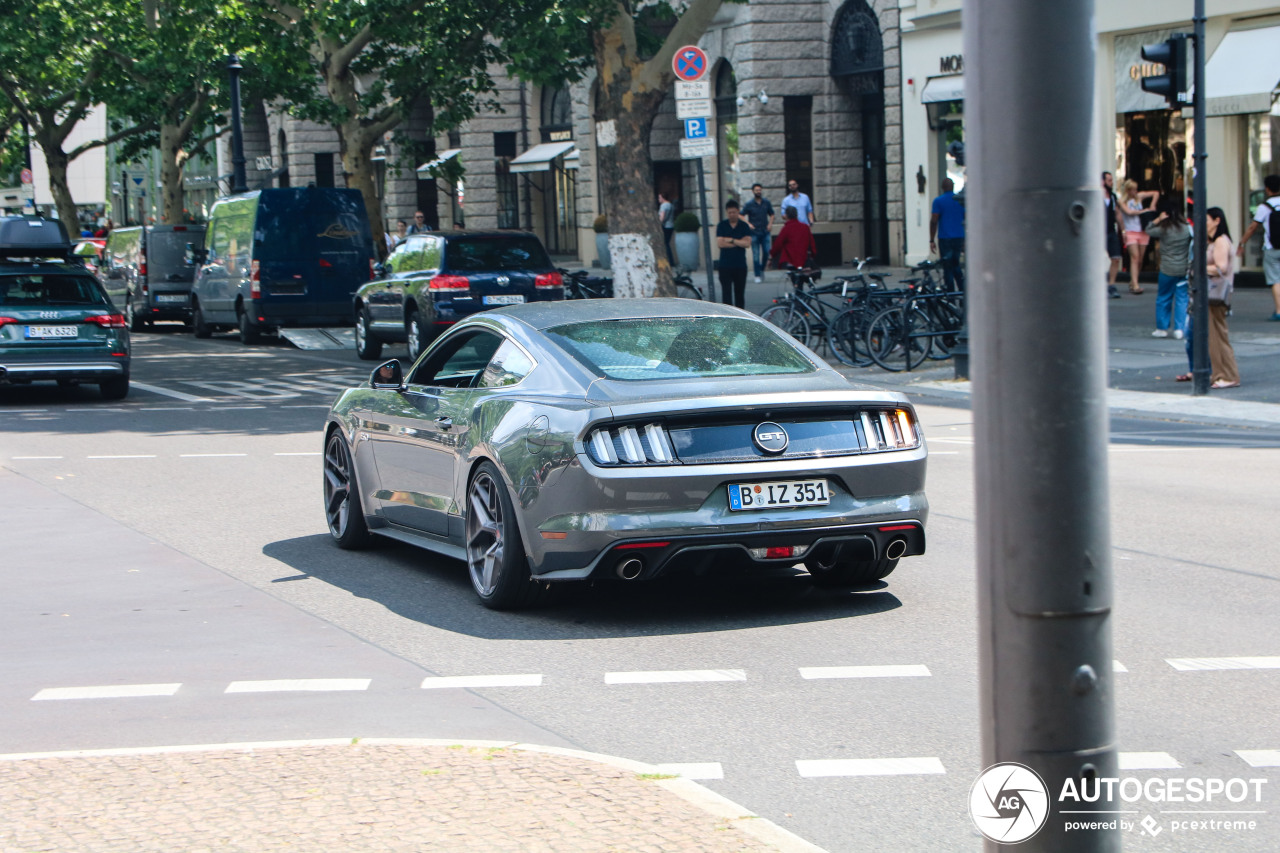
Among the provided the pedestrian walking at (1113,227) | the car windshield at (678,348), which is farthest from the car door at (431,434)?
the pedestrian walking at (1113,227)

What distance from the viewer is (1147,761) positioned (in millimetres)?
5078

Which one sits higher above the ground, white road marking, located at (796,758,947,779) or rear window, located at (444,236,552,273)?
rear window, located at (444,236,552,273)

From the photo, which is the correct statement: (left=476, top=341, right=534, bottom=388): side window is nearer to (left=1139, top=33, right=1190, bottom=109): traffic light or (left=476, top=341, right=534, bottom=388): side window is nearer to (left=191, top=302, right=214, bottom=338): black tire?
(left=1139, top=33, right=1190, bottom=109): traffic light

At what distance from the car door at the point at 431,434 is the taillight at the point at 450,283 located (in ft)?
43.3

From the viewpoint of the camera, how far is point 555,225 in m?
49.5

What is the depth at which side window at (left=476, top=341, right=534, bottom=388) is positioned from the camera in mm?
7914

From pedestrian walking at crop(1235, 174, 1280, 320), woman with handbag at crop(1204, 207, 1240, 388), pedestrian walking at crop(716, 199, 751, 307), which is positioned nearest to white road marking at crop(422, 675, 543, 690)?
woman with handbag at crop(1204, 207, 1240, 388)

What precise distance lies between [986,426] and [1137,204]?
2477 cm

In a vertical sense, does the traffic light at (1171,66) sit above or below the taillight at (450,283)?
above

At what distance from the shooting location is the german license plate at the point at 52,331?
19.2 meters

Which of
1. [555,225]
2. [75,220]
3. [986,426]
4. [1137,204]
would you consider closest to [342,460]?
[986,426]

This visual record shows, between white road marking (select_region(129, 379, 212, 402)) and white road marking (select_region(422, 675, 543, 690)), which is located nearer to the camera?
white road marking (select_region(422, 675, 543, 690))

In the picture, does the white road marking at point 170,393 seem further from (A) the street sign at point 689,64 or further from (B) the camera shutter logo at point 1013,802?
(B) the camera shutter logo at point 1013,802

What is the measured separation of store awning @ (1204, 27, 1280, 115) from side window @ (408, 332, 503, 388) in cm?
1953
